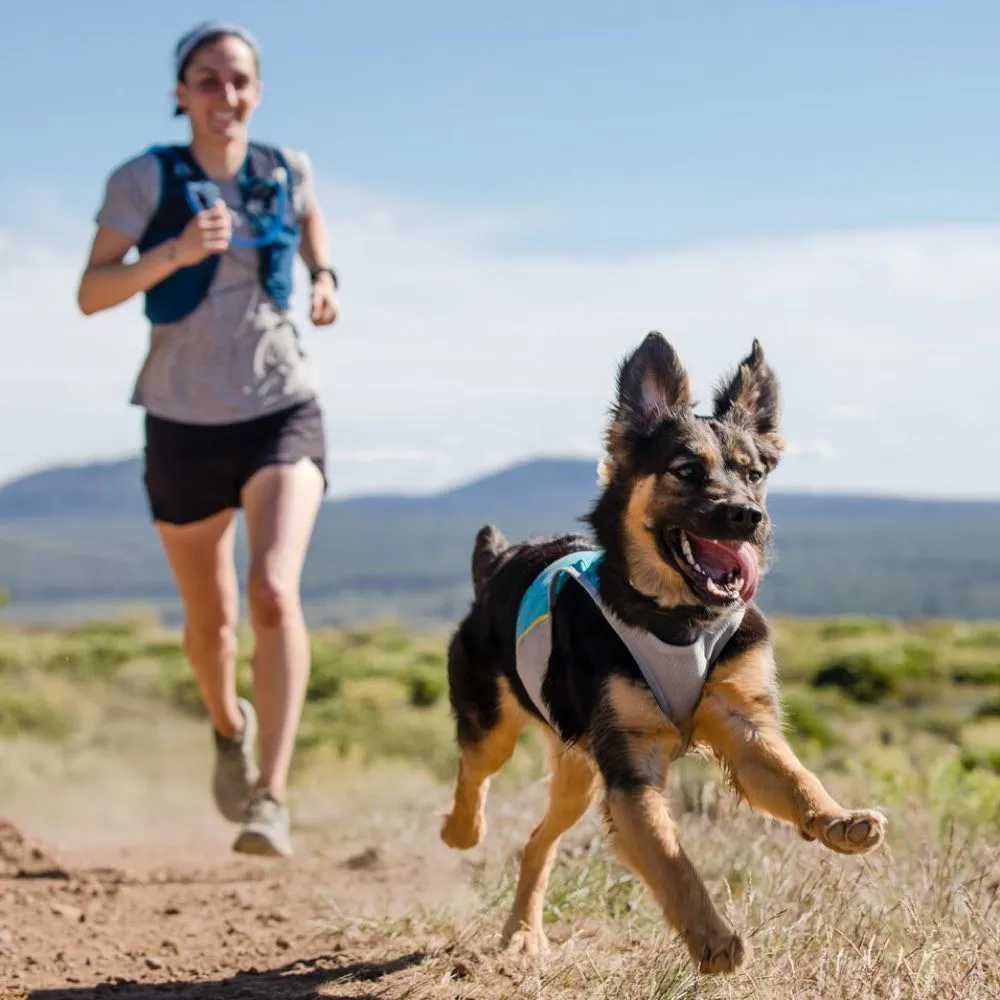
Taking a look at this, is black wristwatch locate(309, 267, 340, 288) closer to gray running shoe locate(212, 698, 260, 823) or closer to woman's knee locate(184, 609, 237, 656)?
woman's knee locate(184, 609, 237, 656)

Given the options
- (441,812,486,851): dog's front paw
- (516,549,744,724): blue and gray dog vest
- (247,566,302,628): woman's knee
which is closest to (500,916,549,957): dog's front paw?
(441,812,486,851): dog's front paw

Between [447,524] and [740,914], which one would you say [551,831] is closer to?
[740,914]

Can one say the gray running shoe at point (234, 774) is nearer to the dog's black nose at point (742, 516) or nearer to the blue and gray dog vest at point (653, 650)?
the blue and gray dog vest at point (653, 650)

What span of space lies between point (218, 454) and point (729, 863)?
281cm

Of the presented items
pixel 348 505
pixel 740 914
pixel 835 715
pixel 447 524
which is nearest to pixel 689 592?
pixel 740 914

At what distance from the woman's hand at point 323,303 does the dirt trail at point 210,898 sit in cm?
Answer: 254

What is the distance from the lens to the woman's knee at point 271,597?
21.1 ft

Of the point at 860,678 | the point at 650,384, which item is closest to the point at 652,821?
the point at 650,384

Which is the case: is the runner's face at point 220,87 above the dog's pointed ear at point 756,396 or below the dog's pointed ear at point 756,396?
above

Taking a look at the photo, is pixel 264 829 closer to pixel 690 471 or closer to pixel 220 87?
pixel 690 471

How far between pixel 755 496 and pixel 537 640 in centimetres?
83

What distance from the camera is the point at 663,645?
14.6 ft

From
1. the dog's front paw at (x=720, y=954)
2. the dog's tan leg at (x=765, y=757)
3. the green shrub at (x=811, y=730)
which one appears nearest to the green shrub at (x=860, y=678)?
the green shrub at (x=811, y=730)

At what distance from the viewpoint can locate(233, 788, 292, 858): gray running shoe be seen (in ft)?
20.6
